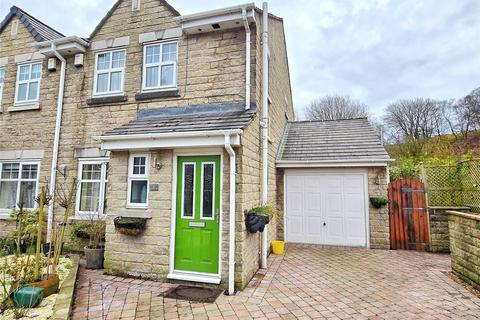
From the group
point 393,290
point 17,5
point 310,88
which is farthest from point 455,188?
point 310,88

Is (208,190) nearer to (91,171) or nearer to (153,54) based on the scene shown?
(91,171)

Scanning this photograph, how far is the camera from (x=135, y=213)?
556 cm

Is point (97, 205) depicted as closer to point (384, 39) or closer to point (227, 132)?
point (227, 132)

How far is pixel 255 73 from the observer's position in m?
6.23

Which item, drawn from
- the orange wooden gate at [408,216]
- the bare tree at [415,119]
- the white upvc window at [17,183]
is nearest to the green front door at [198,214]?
the white upvc window at [17,183]

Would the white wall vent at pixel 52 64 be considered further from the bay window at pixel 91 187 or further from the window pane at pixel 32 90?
the bay window at pixel 91 187

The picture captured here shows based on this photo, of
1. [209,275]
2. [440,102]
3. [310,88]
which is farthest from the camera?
[310,88]

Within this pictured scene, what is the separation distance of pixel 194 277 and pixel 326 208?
5.22 m

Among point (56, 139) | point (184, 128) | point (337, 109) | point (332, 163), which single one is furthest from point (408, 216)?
point (337, 109)

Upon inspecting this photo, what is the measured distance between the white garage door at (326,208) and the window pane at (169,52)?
5324 mm

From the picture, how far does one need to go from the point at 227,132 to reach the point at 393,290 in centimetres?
431

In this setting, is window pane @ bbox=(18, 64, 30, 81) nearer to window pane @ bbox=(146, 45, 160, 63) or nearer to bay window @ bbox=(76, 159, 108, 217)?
bay window @ bbox=(76, 159, 108, 217)

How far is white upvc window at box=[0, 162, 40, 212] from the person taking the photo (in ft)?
26.4

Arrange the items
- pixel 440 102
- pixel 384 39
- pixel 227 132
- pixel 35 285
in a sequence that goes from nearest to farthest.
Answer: pixel 35 285
pixel 227 132
pixel 384 39
pixel 440 102
